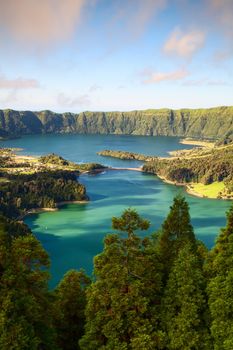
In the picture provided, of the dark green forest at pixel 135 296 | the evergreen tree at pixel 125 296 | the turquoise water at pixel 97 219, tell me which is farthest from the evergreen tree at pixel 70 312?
the turquoise water at pixel 97 219

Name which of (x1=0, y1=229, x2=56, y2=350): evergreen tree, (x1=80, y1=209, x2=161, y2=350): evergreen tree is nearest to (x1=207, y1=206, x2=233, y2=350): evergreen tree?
(x1=80, y1=209, x2=161, y2=350): evergreen tree

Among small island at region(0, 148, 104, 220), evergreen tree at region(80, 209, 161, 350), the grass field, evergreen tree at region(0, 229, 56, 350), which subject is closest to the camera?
evergreen tree at region(0, 229, 56, 350)

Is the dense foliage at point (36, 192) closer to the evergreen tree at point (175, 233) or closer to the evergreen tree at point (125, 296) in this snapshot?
the evergreen tree at point (175, 233)

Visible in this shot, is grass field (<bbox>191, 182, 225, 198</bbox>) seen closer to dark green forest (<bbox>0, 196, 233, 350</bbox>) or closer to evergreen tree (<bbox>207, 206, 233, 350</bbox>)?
evergreen tree (<bbox>207, 206, 233, 350</bbox>)

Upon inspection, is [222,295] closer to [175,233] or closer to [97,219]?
[175,233]

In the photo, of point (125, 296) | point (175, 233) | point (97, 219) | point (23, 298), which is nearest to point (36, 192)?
point (97, 219)

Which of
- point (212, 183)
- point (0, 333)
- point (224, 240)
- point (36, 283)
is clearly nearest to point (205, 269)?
point (224, 240)

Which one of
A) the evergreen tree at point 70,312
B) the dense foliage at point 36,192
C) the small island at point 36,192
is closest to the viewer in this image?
the evergreen tree at point 70,312

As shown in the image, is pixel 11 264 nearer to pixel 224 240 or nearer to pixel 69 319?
pixel 69 319
